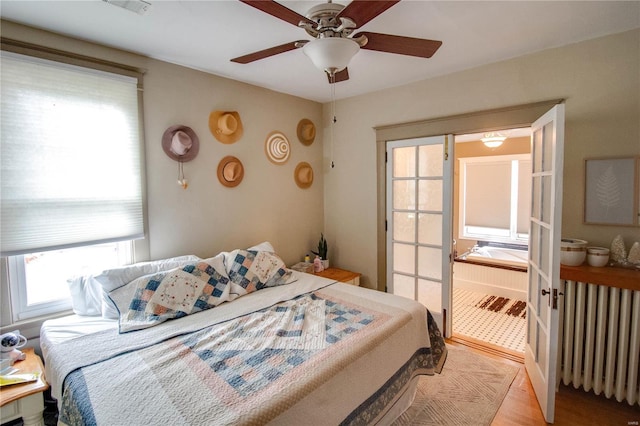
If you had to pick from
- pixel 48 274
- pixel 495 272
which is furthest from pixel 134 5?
pixel 495 272

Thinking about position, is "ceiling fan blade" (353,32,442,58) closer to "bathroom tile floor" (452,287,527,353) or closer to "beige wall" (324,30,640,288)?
"beige wall" (324,30,640,288)

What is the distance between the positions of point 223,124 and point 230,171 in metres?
0.42

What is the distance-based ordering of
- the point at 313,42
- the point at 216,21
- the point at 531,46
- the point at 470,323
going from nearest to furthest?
the point at 313,42 < the point at 216,21 < the point at 531,46 < the point at 470,323

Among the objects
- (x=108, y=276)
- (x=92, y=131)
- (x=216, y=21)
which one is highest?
(x=216, y=21)

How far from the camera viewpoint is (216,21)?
1863mm

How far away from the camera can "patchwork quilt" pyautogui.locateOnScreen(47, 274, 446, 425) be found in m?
1.17

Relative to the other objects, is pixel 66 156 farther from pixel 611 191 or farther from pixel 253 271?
pixel 611 191

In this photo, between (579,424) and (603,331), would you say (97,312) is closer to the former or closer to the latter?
(579,424)

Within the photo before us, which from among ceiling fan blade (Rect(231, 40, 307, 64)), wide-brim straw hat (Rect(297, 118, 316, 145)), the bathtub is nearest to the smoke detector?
ceiling fan blade (Rect(231, 40, 307, 64))

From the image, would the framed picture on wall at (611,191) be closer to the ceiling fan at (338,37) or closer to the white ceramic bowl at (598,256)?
the white ceramic bowl at (598,256)

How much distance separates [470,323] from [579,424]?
1.51 meters

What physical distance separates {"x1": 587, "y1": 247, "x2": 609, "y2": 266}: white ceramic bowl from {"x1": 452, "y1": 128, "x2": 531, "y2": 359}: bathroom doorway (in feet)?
4.48

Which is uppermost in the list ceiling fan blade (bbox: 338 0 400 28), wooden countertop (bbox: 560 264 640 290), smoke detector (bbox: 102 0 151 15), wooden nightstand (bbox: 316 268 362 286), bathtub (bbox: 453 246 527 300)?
smoke detector (bbox: 102 0 151 15)

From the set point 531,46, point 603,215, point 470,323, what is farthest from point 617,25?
point 470,323
